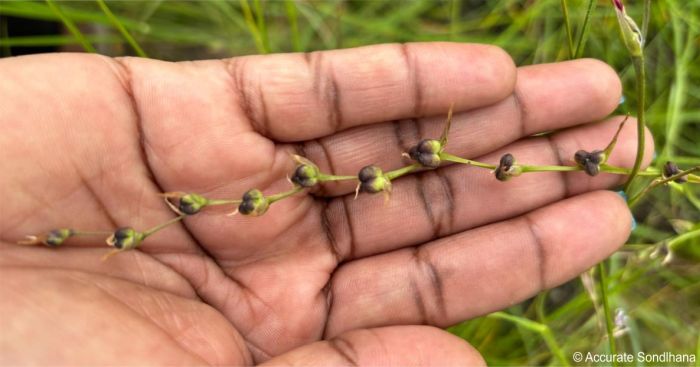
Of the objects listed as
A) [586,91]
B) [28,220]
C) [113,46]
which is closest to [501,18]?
[586,91]

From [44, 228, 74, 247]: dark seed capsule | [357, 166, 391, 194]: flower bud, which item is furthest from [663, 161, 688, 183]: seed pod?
[44, 228, 74, 247]: dark seed capsule

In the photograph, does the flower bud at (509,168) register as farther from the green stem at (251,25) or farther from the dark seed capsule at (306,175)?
the green stem at (251,25)

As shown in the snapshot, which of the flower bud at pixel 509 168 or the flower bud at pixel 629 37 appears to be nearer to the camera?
the flower bud at pixel 629 37

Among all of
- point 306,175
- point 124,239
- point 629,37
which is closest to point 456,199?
point 306,175

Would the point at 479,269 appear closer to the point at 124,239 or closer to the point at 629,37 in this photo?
the point at 629,37

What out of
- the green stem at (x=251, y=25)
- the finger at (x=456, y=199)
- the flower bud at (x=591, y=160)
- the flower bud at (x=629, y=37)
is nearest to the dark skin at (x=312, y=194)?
the finger at (x=456, y=199)

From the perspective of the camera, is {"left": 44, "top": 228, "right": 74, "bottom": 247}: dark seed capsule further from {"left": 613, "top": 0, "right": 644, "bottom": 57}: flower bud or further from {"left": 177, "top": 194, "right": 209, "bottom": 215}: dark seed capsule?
{"left": 613, "top": 0, "right": 644, "bottom": 57}: flower bud
